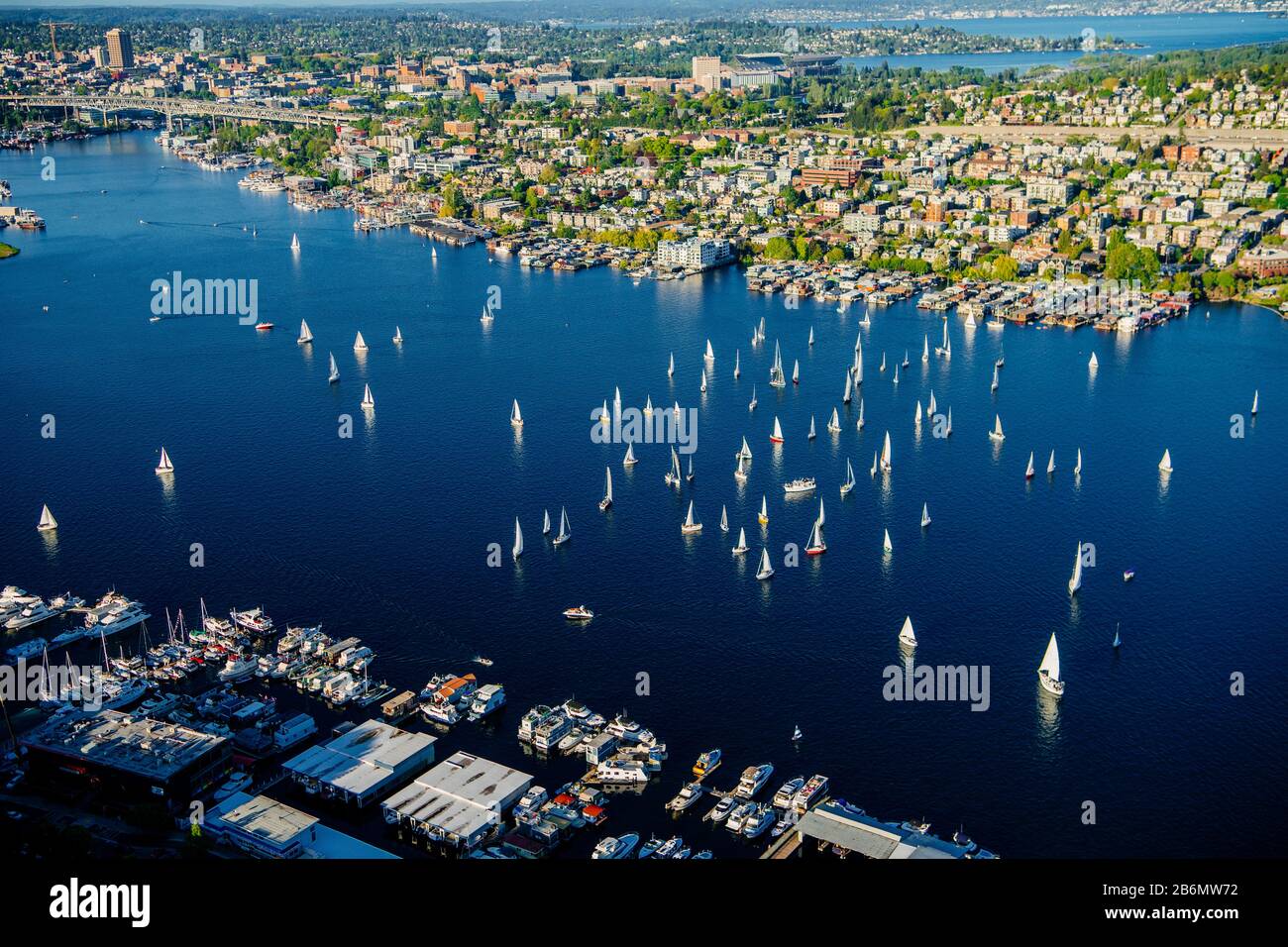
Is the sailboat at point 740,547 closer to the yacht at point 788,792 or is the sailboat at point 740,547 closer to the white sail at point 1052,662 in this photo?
the white sail at point 1052,662

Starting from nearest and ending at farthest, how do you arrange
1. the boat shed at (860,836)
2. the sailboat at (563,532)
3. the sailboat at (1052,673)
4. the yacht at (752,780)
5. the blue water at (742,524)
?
the boat shed at (860,836), the yacht at (752,780), the blue water at (742,524), the sailboat at (1052,673), the sailboat at (563,532)

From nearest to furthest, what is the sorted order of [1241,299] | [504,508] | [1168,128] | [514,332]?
[504,508]
[514,332]
[1241,299]
[1168,128]

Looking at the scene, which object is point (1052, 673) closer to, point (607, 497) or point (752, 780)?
point (752, 780)

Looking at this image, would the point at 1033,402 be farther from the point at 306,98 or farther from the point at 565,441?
the point at 306,98

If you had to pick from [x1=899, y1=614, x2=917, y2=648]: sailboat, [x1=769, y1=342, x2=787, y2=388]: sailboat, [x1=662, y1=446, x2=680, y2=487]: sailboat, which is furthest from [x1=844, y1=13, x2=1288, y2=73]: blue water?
[x1=899, y1=614, x2=917, y2=648]: sailboat

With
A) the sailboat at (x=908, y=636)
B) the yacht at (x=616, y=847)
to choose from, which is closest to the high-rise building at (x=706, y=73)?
the sailboat at (x=908, y=636)

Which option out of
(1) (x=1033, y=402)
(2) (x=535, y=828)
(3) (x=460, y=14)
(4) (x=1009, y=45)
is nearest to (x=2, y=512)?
(2) (x=535, y=828)
